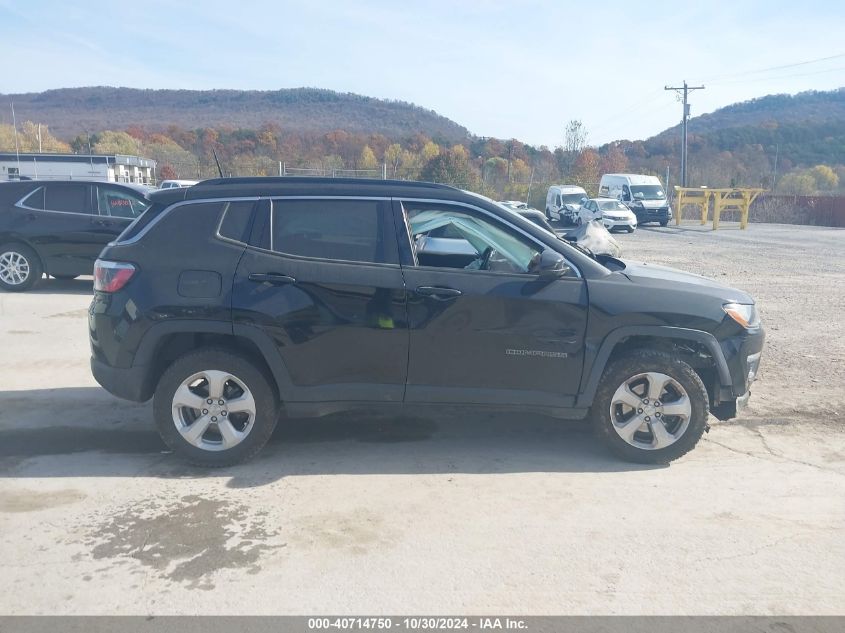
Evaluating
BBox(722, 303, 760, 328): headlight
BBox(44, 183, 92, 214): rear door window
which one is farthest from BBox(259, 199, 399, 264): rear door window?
BBox(44, 183, 92, 214): rear door window

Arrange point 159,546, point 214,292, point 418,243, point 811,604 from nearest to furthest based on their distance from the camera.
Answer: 1. point 811,604
2. point 159,546
3. point 214,292
4. point 418,243

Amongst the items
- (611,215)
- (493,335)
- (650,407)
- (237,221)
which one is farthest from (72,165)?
(650,407)

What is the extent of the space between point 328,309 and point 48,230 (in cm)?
855

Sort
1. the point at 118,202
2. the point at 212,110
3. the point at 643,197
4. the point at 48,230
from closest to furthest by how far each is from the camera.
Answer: the point at 48,230
the point at 118,202
the point at 643,197
the point at 212,110

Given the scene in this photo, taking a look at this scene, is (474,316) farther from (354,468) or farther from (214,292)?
(214,292)

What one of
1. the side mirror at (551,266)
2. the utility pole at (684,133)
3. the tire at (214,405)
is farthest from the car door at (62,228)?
the utility pole at (684,133)

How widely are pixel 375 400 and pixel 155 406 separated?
1.46 m

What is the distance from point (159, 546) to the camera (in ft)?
12.5

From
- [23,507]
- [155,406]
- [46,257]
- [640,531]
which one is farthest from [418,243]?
[46,257]

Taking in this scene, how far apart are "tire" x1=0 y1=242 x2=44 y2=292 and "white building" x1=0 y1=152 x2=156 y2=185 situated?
28801 mm

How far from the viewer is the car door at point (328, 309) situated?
4.80 metres

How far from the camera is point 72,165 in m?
40.2

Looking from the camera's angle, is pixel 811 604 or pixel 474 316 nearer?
pixel 811 604
